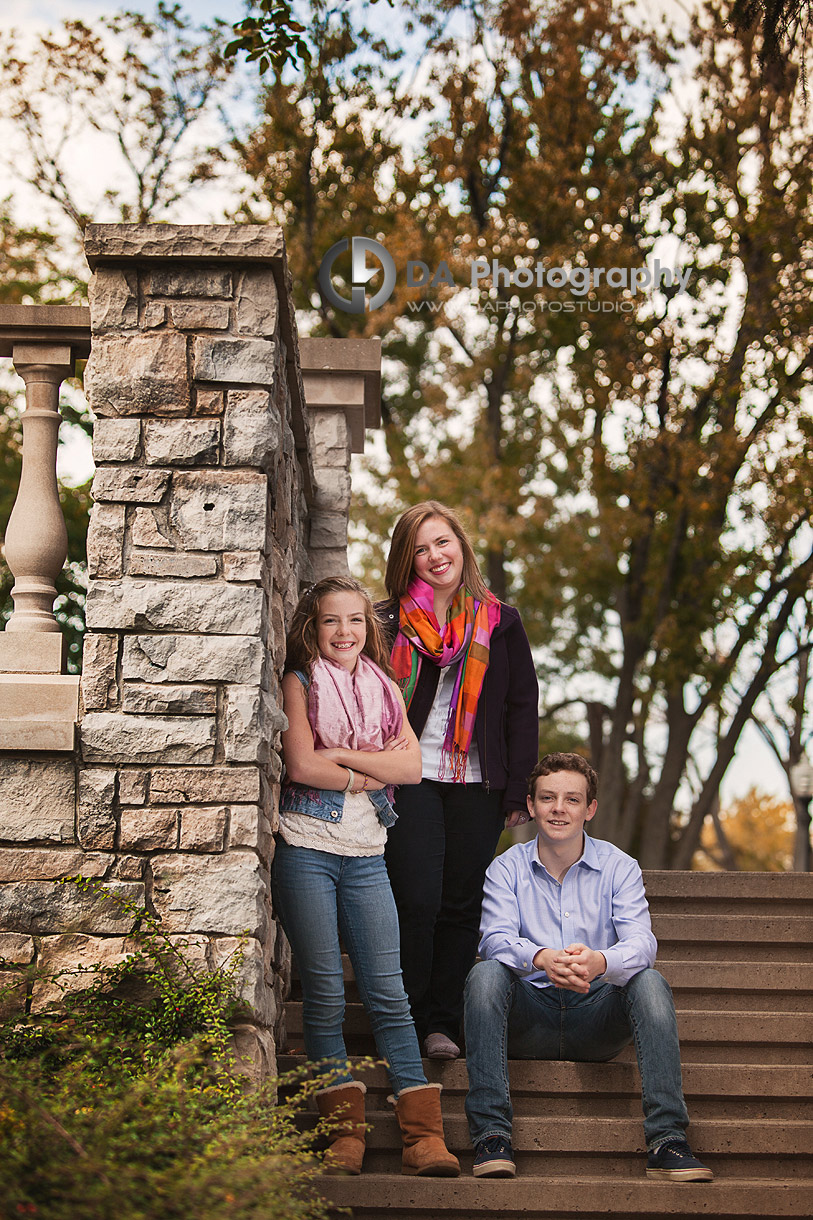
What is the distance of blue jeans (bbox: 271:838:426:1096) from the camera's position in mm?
3008

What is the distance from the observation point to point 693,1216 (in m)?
2.93

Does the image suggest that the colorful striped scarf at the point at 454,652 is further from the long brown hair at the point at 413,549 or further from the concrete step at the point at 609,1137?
the concrete step at the point at 609,1137

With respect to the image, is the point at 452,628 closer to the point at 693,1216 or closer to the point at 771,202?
the point at 693,1216

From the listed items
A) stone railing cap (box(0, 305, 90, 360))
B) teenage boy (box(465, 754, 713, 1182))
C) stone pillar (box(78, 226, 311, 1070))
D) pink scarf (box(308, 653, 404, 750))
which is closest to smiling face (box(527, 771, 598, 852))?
teenage boy (box(465, 754, 713, 1182))

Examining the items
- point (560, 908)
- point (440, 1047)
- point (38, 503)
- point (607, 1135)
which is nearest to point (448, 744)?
point (560, 908)

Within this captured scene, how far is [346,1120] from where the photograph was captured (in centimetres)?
293

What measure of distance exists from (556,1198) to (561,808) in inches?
41.2

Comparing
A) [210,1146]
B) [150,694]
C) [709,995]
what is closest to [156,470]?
[150,694]

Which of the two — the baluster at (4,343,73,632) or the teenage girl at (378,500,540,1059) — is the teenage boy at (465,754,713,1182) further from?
the baluster at (4,343,73,632)

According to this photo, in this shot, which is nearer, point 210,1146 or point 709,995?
point 210,1146

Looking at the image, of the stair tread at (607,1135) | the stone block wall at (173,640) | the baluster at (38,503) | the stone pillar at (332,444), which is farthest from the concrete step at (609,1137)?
the stone pillar at (332,444)

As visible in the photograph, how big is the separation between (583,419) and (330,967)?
8.73 meters

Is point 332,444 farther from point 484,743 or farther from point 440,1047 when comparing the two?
point 440,1047

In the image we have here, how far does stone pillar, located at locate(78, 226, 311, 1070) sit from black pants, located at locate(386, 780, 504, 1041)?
1.76ft
